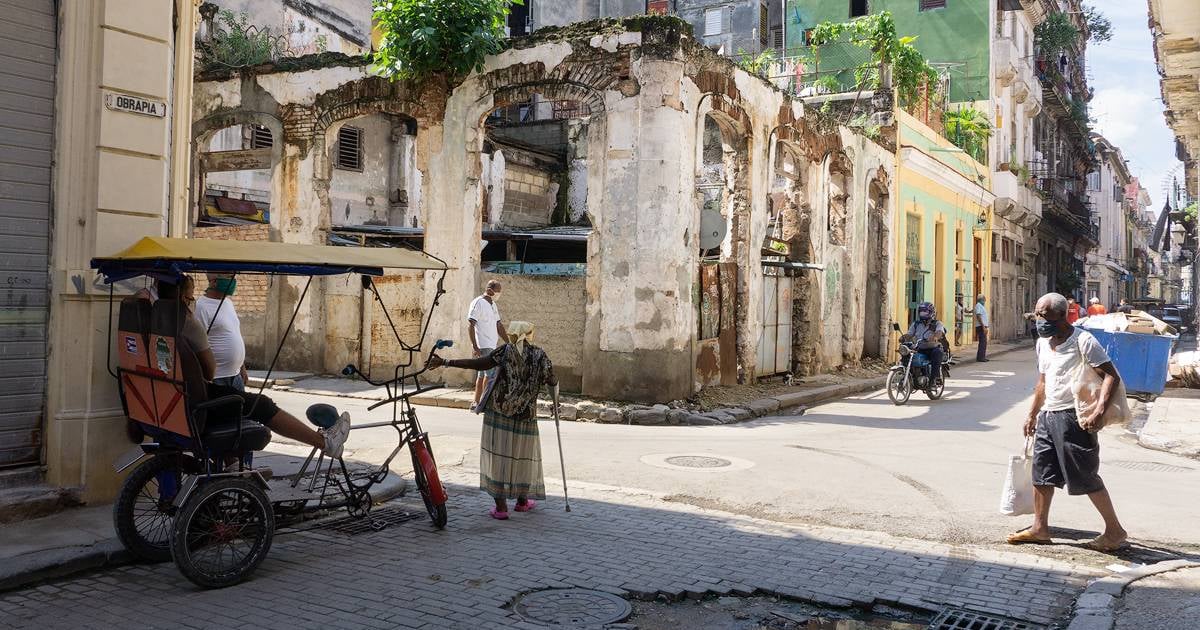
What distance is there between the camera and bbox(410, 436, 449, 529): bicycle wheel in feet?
21.1

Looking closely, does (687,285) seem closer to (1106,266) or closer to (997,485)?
(997,485)

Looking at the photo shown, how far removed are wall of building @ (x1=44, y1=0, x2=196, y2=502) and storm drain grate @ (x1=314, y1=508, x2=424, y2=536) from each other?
171cm

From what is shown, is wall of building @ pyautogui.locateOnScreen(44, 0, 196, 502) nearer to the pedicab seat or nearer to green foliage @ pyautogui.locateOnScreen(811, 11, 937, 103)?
the pedicab seat

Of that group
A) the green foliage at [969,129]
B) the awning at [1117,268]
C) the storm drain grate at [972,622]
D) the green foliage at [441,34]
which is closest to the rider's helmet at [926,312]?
the green foliage at [441,34]

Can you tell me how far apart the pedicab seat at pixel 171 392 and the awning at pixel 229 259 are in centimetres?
29

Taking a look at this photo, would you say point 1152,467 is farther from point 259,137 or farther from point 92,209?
point 259,137

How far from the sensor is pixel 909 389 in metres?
14.9

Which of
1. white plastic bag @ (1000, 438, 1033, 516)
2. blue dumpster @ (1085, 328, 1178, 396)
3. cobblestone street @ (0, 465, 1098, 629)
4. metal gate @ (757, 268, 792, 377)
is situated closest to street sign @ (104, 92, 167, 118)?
cobblestone street @ (0, 465, 1098, 629)

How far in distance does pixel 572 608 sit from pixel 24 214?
477 centimetres

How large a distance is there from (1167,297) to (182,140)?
4678 inches

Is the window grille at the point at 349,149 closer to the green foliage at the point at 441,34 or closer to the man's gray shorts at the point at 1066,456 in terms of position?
the green foliage at the point at 441,34

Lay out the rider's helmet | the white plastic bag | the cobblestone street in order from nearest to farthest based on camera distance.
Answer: the cobblestone street, the white plastic bag, the rider's helmet

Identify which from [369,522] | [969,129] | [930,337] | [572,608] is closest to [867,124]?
[930,337]

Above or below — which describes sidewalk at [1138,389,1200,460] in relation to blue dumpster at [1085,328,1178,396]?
below
